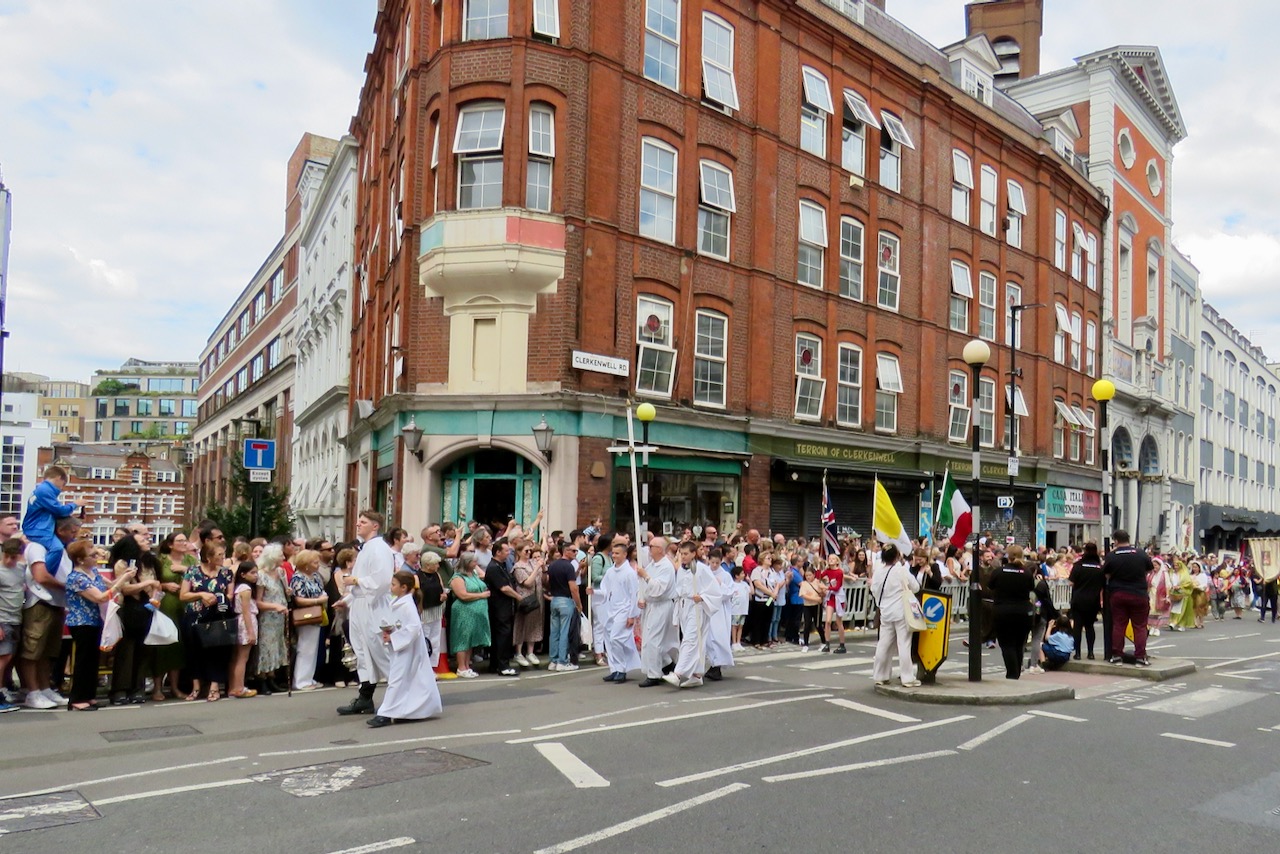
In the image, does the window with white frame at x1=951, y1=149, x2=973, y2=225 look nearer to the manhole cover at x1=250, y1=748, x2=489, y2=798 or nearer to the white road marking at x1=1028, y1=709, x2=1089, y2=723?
the white road marking at x1=1028, y1=709, x2=1089, y2=723

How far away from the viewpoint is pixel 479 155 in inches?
864

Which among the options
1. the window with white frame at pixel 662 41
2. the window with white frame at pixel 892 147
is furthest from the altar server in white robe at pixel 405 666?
the window with white frame at pixel 892 147

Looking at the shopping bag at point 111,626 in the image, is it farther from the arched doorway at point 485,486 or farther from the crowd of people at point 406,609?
the arched doorway at point 485,486

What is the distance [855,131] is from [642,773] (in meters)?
25.1

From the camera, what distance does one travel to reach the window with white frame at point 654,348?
23156 millimetres

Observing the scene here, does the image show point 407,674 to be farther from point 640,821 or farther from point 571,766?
point 640,821

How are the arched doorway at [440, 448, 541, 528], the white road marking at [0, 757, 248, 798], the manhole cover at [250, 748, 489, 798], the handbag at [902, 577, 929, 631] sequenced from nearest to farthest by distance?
1. the white road marking at [0, 757, 248, 798]
2. the manhole cover at [250, 748, 489, 798]
3. the handbag at [902, 577, 929, 631]
4. the arched doorway at [440, 448, 541, 528]

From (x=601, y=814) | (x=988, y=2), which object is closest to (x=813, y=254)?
(x=601, y=814)

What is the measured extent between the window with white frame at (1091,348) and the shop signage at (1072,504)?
15.9 feet

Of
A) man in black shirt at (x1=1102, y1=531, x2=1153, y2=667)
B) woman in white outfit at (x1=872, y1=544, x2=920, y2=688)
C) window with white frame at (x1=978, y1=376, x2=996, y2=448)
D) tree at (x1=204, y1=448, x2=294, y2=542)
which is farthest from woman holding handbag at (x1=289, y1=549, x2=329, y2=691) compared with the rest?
window with white frame at (x1=978, y1=376, x2=996, y2=448)

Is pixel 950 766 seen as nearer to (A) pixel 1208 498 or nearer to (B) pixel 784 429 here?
(B) pixel 784 429

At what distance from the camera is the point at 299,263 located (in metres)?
51.5

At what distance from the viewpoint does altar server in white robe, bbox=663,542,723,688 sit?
1299 centimetres

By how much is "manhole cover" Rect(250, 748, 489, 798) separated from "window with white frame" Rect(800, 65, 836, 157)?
22.3m
